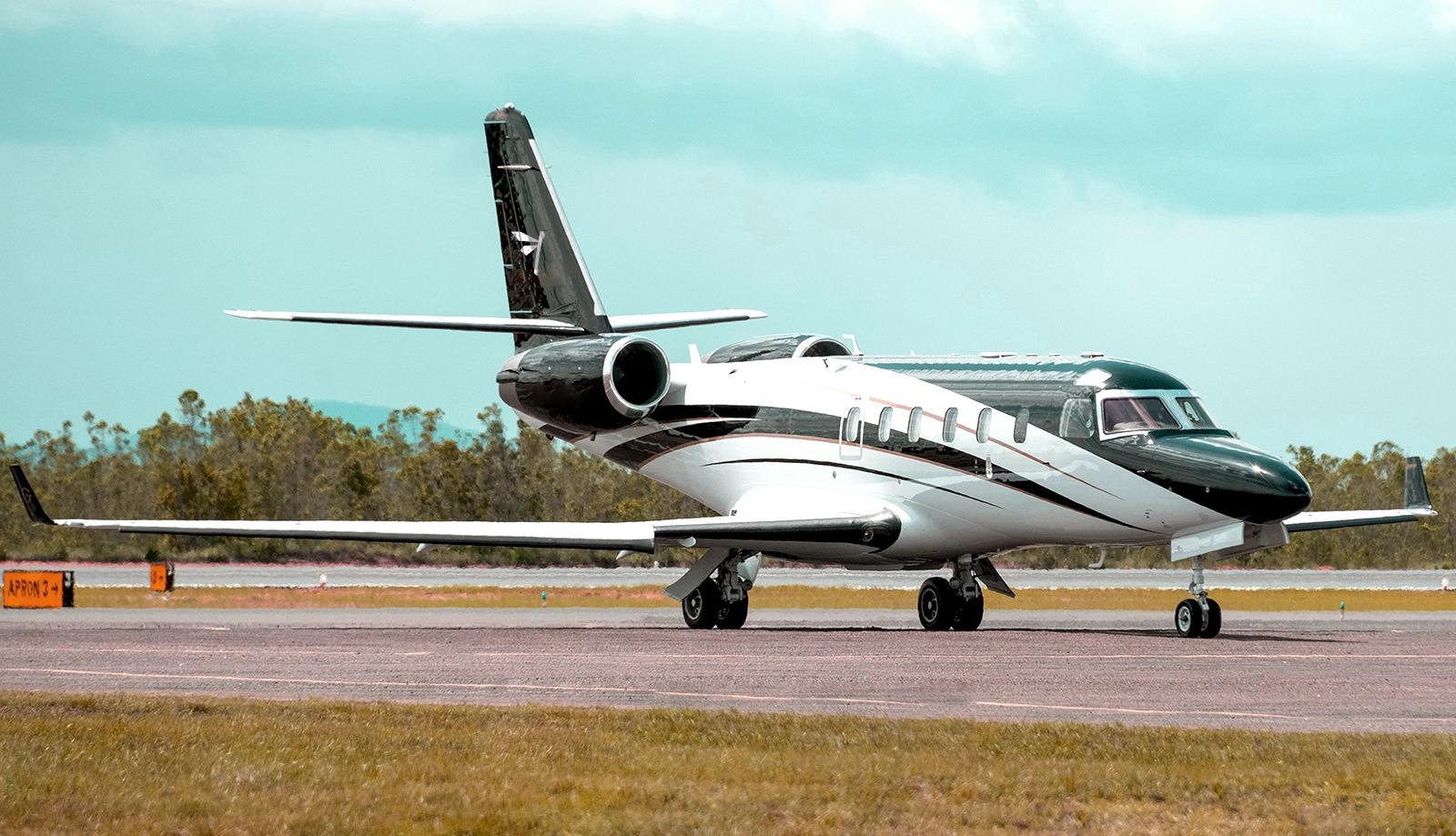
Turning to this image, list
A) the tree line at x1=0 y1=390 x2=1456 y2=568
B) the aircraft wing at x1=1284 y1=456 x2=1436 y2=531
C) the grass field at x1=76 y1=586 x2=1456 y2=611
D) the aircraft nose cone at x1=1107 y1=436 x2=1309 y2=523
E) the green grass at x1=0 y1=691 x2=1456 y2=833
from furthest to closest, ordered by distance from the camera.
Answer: the tree line at x1=0 y1=390 x2=1456 y2=568 → the grass field at x1=76 y1=586 x2=1456 y2=611 → the aircraft wing at x1=1284 y1=456 x2=1436 y2=531 → the aircraft nose cone at x1=1107 y1=436 x2=1309 y2=523 → the green grass at x1=0 y1=691 x2=1456 y2=833

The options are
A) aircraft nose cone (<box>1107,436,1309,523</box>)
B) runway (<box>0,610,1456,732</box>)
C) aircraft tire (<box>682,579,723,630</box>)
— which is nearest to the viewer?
runway (<box>0,610,1456,732</box>)

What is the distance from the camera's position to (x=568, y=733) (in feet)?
44.3

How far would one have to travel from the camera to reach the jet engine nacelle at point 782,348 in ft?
110

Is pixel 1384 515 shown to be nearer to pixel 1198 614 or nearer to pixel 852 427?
pixel 1198 614

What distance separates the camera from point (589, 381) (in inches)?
1219

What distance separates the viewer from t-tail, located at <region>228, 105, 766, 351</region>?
116 ft

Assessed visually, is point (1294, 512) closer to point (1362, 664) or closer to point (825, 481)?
point (1362, 664)

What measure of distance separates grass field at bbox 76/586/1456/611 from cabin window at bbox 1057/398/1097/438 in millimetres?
16428

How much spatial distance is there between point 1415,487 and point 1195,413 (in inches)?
315

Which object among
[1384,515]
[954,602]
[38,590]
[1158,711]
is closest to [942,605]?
[954,602]

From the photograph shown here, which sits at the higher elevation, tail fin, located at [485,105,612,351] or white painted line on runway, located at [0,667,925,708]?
tail fin, located at [485,105,612,351]

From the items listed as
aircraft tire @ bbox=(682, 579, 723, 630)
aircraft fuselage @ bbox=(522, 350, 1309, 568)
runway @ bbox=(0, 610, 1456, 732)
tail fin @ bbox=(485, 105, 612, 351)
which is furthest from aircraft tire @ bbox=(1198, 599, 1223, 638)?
tail fin @ bbox=(485, 105, 612, 351)

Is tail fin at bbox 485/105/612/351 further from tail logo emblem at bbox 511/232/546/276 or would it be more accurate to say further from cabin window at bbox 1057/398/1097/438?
cabin window at bbox 1057/398/1097/438

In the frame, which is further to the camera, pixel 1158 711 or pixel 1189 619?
pixel 1189 619
